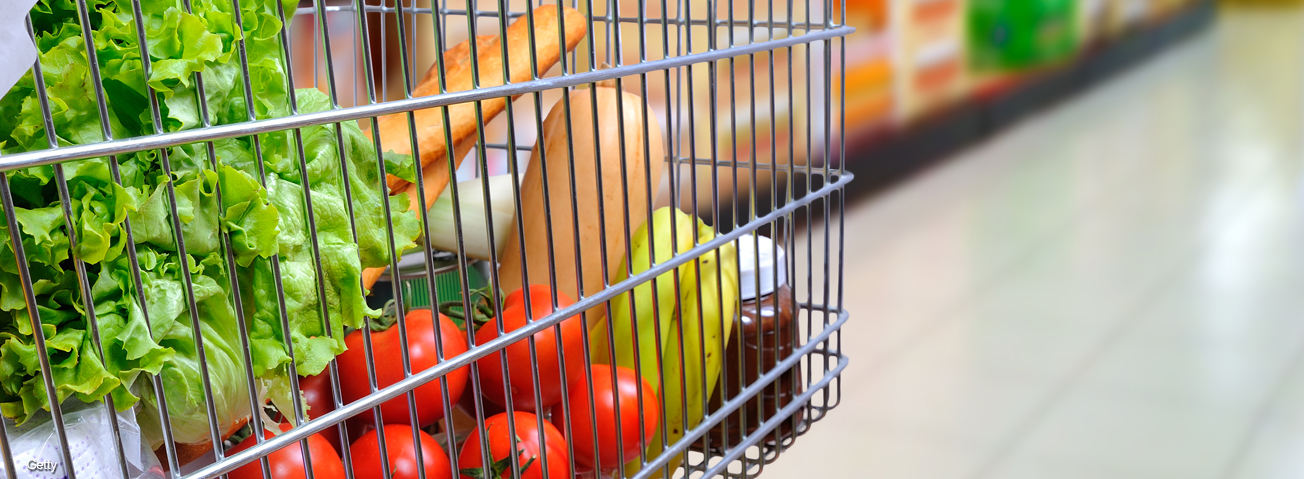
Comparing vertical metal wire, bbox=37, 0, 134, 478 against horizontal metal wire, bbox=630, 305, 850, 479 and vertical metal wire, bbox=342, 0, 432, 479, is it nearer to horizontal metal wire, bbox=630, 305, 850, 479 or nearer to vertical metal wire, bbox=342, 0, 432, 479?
vertical metal wire, bbox=342, 0, 432, 479

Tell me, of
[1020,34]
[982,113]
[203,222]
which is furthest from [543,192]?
[1020,34]

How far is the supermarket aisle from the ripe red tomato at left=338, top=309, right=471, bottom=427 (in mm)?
934

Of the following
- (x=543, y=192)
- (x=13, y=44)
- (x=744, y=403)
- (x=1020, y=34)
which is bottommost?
(x=1020, y=34)

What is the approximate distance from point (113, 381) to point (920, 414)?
1403 millimetres

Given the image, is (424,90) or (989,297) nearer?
(424,90)

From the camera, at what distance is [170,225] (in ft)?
1.38

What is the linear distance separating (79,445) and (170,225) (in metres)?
0.10

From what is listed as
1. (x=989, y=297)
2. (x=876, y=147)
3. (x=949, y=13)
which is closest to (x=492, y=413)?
(x=989, y=297)

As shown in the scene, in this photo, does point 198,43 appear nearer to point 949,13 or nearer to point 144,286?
point 144,286

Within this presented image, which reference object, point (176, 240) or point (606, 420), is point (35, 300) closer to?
point (176, 240)

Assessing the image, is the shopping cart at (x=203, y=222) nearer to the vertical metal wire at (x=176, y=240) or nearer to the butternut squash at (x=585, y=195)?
the vertical metal wire at (x=176, y=240)

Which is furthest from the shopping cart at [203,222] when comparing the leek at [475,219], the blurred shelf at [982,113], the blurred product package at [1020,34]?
the blurred product package at [1020,34]

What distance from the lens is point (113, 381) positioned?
1.32 ft

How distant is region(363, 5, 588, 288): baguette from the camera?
74 centimetres
